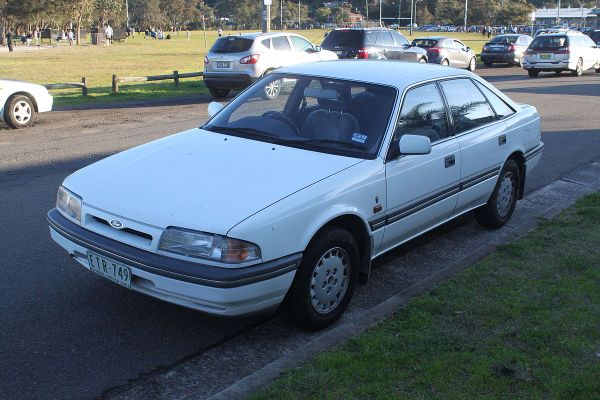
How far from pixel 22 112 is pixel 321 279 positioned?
10.4 m

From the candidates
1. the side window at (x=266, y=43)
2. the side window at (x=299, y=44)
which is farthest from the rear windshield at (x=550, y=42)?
the side window at (x=266, y=43)

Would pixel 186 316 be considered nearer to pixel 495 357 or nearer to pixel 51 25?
pixel 495 357

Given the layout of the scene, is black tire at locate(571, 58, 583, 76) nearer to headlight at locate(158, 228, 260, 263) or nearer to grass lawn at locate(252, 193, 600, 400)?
grass lawn at locate(252, 193, 600, 400)

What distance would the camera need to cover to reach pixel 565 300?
15.3ft

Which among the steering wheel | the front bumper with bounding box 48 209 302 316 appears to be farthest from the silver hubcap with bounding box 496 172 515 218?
the front bumper with bounding box 48 209 302 316

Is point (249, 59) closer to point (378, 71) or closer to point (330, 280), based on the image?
point (378, 71)

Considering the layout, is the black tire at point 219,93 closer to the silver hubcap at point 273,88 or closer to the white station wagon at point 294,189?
the white station wagon at point 294,189

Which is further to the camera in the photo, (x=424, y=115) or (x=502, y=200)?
(x=502, y=200)

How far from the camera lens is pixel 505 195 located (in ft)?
21.6

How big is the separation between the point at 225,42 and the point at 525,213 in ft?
41.2

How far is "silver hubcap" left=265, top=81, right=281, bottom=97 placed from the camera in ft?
18.4

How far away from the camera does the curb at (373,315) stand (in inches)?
142

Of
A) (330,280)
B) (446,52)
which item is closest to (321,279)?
(330,280)

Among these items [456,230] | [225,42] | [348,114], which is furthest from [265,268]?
[225,42]
